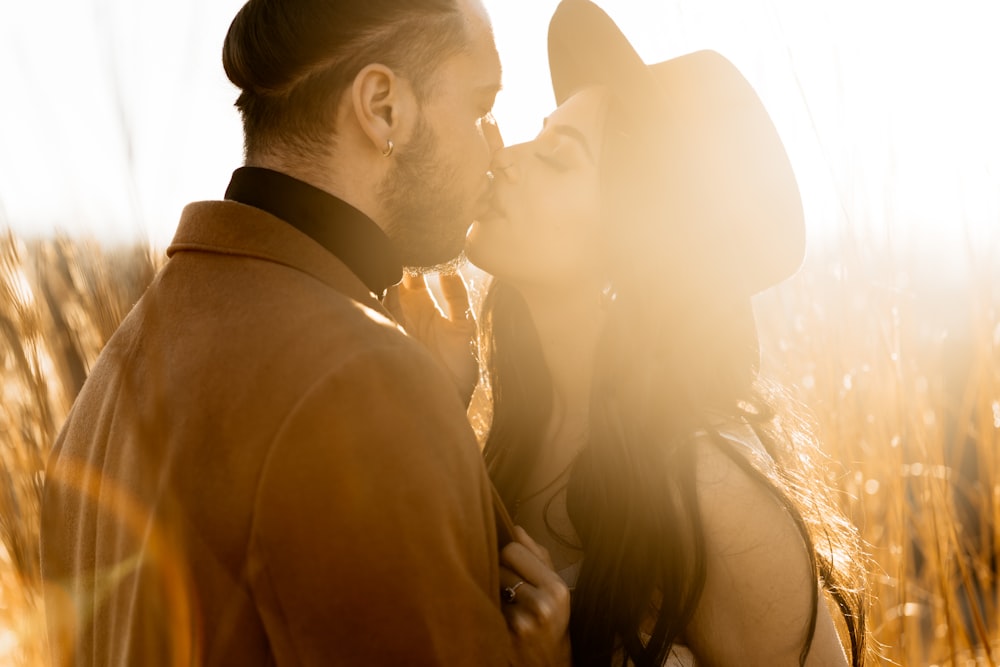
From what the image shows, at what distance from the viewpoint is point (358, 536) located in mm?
1080

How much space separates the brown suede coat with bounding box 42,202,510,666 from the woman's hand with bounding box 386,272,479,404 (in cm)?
126

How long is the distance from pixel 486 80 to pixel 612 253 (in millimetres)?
535

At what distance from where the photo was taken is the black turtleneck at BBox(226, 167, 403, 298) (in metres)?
1.46

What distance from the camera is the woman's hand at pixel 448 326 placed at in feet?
8.41

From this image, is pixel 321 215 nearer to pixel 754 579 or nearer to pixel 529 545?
pixel 529 545

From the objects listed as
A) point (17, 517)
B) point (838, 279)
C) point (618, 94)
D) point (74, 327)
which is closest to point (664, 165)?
point (618, 94)

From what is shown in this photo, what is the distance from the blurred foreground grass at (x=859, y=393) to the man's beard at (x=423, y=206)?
507 millimetres

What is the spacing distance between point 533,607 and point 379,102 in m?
→ 1.02

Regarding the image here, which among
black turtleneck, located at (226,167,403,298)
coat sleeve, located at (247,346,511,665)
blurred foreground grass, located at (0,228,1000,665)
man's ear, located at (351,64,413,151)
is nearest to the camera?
coat sleeve, located at (247,346,511,665)

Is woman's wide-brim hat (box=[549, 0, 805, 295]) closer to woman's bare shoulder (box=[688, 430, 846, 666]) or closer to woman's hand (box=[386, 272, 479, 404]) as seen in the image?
woman's bare shoulder (box=[688, 430, 846, 666])

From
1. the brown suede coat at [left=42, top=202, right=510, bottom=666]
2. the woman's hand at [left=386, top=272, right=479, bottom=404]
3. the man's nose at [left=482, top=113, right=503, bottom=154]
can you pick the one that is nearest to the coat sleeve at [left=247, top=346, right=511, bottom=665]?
the brown suede coat at [left=42, top=202, right=510, bottom=666]

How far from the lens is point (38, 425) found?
5.98 feet

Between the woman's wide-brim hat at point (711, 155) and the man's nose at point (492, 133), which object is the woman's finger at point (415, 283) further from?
the woman's wide-brim hat at point (711, 155)

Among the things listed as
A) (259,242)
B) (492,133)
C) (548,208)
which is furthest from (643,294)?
(259,242)
